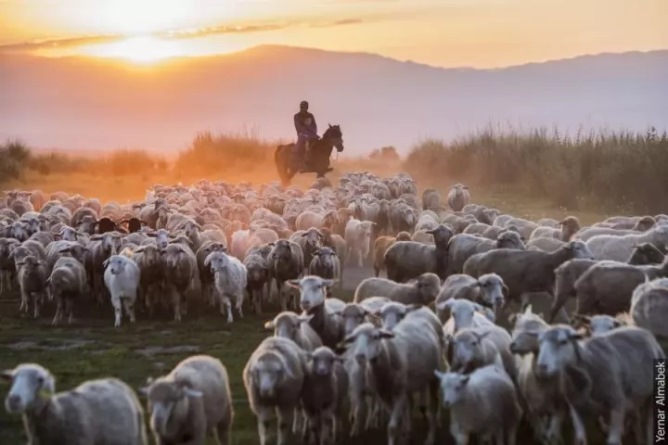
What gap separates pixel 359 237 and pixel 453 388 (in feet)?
37.8

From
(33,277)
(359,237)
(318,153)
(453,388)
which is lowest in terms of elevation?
(359,237)

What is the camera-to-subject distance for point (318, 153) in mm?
29562

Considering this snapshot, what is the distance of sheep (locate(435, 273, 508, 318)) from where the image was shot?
10.8 m

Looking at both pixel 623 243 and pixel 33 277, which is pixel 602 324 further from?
pixel 33 277

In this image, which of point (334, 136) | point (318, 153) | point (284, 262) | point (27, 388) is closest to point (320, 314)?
point (27, 388)

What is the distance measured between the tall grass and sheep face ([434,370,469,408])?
52.0 ft

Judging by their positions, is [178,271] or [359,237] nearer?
[178,271]

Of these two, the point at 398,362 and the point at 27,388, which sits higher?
the point at 27,388

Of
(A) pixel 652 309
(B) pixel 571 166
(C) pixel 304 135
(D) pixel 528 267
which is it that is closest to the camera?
(A) pixel 652 309

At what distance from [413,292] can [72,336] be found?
15.9ft

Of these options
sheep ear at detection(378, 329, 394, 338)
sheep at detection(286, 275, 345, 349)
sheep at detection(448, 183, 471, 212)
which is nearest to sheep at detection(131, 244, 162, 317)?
sheep at detection(286, 275, 345, 349)

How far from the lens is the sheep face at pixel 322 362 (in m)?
8.30

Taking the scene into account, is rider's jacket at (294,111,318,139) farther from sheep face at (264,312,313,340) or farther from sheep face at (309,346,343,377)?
sheep face at (309,346,343,377)

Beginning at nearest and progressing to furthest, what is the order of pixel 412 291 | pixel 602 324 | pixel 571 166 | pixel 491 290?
pixel 602 324 → pixel 491 290 → pixel 412 291 → pixel 571 166
